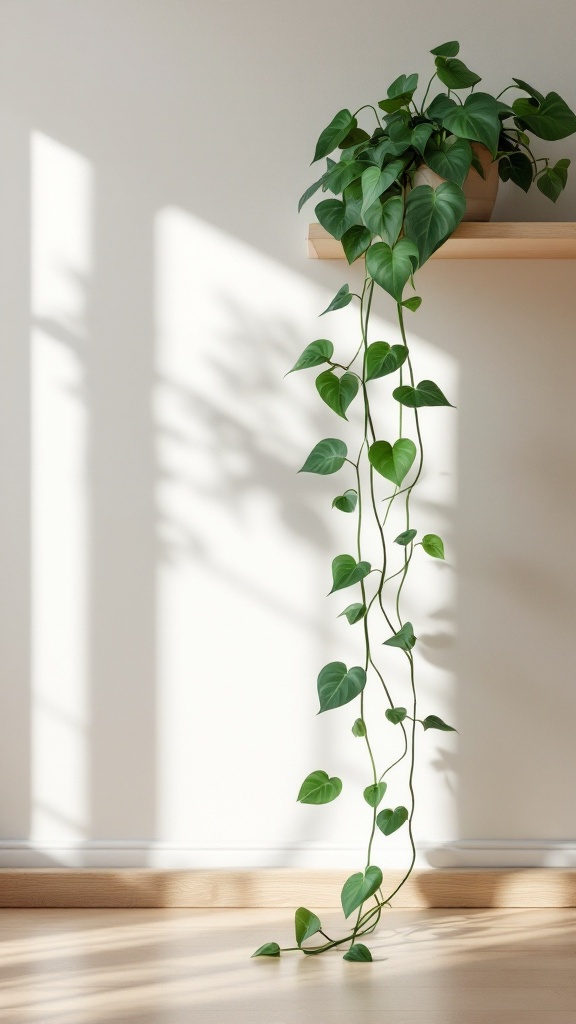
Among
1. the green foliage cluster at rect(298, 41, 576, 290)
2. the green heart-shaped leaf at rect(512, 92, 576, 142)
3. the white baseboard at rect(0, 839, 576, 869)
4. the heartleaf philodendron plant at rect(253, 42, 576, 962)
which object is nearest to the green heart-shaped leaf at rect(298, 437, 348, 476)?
the heartleaf philodendron plant at rect(253, 42, 576, 962)

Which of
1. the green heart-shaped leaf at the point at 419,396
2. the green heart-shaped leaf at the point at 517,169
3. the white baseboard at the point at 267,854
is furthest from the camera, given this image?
the white baseboard at the point at 267,854

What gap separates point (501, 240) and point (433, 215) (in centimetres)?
19

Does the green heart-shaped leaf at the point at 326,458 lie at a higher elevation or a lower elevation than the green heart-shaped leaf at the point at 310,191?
lower

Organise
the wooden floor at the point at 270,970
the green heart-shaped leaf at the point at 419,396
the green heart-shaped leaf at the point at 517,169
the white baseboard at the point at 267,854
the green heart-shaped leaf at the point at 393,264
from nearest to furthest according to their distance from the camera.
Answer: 1. the wooden floor at the point at 270,970
2. the green heart-shaped leaf at the point at 393,264
3. the green heart-shaped leaf at the point at 419,396
4. the green heart-shaped leaf at the point at 517,169
5. the white baseboard at the point at 267,854

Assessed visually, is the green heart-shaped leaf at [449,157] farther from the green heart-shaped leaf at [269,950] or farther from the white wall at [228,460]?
the green heart-shaped leaf at [269,950]

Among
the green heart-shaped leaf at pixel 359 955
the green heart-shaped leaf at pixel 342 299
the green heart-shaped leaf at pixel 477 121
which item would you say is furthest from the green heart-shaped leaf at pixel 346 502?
the green heart-shaped leaf at pixel 359 955

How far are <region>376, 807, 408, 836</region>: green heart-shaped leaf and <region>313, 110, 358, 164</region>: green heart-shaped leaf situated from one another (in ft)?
3.89

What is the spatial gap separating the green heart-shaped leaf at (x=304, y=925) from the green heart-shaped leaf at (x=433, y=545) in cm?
68

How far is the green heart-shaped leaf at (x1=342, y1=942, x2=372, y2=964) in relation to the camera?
1.47 m

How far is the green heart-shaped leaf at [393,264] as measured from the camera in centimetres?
146

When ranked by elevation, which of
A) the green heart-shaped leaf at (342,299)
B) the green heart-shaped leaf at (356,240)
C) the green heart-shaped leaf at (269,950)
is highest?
the green heart-shaped leaf at (356,240)

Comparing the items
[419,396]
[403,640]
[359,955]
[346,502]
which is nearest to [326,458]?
[346,502]

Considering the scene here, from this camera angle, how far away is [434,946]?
155cm

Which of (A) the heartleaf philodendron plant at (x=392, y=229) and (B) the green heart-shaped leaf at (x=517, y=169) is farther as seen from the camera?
(B) the green heart-shaped leaf at (x=517, y=169)
